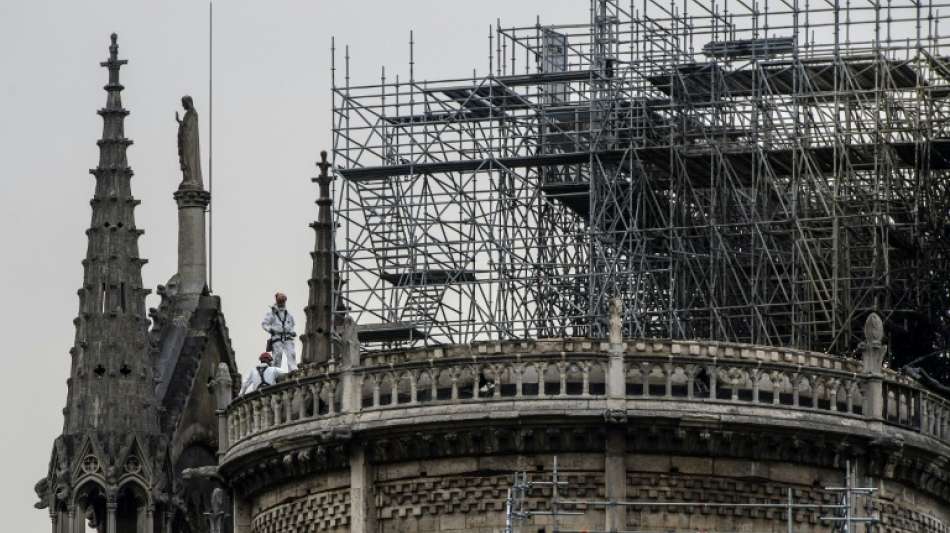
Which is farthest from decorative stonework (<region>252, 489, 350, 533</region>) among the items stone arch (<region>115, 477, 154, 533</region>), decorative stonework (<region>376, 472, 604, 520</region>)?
stone arch (<region>115, 477, 154, 533</region>)

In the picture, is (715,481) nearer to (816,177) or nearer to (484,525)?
(484,525)

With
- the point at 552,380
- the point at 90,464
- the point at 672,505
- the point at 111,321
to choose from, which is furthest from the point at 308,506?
the point at 111,321

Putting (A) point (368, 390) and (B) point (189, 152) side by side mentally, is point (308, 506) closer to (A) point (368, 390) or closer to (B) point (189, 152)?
(A) point (368, 390)

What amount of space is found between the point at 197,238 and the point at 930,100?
58.9ft

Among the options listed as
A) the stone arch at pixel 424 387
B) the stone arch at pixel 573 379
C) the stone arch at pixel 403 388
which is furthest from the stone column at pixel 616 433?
the stone arch at pixel 403 388

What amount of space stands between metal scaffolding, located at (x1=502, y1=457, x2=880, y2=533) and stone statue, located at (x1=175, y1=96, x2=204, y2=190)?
89.4 ft

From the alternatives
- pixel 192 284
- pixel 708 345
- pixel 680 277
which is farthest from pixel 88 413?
pixel 708 345

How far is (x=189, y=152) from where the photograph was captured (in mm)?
100625

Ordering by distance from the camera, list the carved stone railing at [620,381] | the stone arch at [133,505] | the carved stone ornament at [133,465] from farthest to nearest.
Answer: the carved stone ornament at [133,465] < the stone arch at [133,505] < the carved stone railing at [620,381]

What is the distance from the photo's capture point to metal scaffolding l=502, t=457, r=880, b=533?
74062mm

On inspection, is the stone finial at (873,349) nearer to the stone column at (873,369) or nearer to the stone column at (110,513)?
the stone column at (873,369)

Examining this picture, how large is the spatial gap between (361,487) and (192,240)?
2391 centimetres

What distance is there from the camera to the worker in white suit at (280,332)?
82500 mm

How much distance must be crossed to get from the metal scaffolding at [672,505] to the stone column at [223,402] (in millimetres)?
7871
